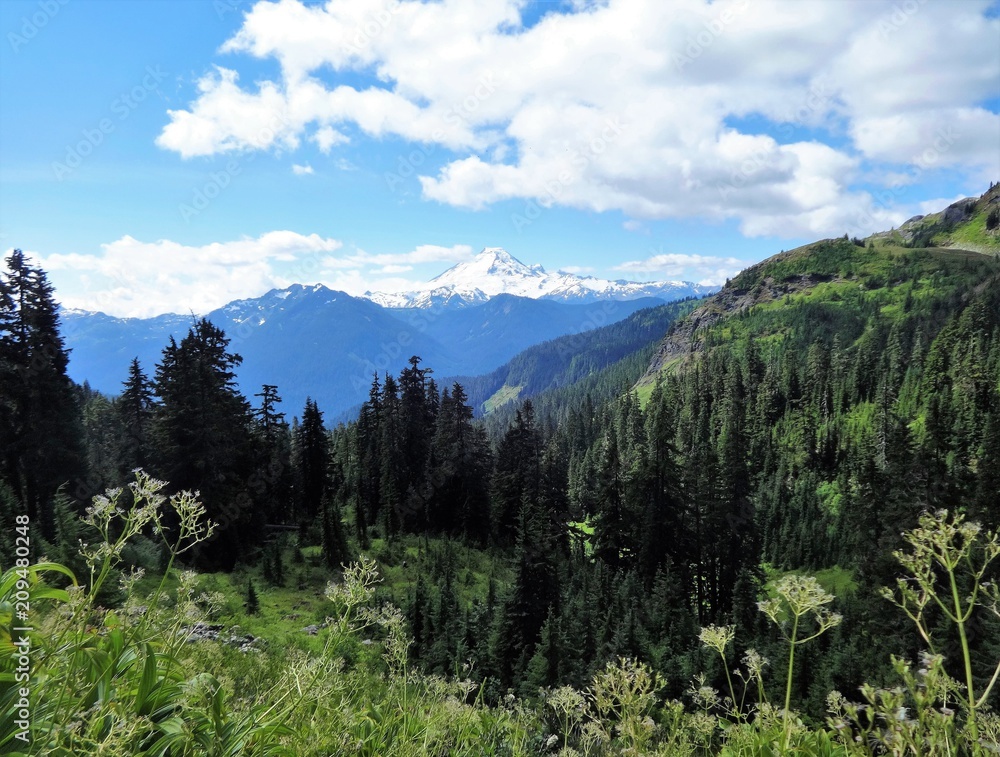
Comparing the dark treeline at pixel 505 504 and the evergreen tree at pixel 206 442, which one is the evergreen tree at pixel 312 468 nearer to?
the dark treeline at pixel 505 504

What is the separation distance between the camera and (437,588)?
29625 mm

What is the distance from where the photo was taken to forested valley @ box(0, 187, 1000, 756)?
270cm

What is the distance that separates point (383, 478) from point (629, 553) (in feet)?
70.1

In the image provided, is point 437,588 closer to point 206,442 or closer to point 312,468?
point 206,442

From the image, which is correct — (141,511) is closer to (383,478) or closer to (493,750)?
(493,750)

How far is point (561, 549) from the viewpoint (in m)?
42.0

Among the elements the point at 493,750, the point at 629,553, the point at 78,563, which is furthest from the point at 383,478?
the point at 493,750

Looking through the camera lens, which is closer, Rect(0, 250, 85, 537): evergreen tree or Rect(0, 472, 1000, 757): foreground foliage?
Rect(0, 472, 1000, 757): foreground foliage

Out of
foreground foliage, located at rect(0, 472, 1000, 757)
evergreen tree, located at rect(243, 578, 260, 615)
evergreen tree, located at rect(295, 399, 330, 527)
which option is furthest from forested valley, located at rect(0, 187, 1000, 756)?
evergreen tree, located at rect(295, 399, 330, 527)

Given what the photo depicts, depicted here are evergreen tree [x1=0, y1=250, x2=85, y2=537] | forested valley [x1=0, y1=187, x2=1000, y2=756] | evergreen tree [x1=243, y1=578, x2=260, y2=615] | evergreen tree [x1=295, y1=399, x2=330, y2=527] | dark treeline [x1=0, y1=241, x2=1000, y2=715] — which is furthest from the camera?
evergreen tree [x1=295, y1=399, x2=330, y2=527]

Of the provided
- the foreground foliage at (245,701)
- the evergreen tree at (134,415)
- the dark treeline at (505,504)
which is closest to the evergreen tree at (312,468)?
the dark treeline at (505,504)

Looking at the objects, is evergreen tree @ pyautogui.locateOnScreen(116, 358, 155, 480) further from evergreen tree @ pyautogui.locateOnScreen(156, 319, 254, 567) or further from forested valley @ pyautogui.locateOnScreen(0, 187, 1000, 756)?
evergreen tree @ pyautogui.locateOnScreen(156, 319, 254, 567)

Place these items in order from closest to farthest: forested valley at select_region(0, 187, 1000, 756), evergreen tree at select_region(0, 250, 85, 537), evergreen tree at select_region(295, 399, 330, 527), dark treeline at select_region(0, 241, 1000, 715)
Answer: forested valley at select_region(0, 187, 1000, 756) < dark treeline at select_region(0, 241, 1000, 715) < evergreen tree at select_region(0, 250, 85, 537) < evergreen tree at select_region(295, 399, 330, 527)

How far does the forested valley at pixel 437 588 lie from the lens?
2701 millimetres
